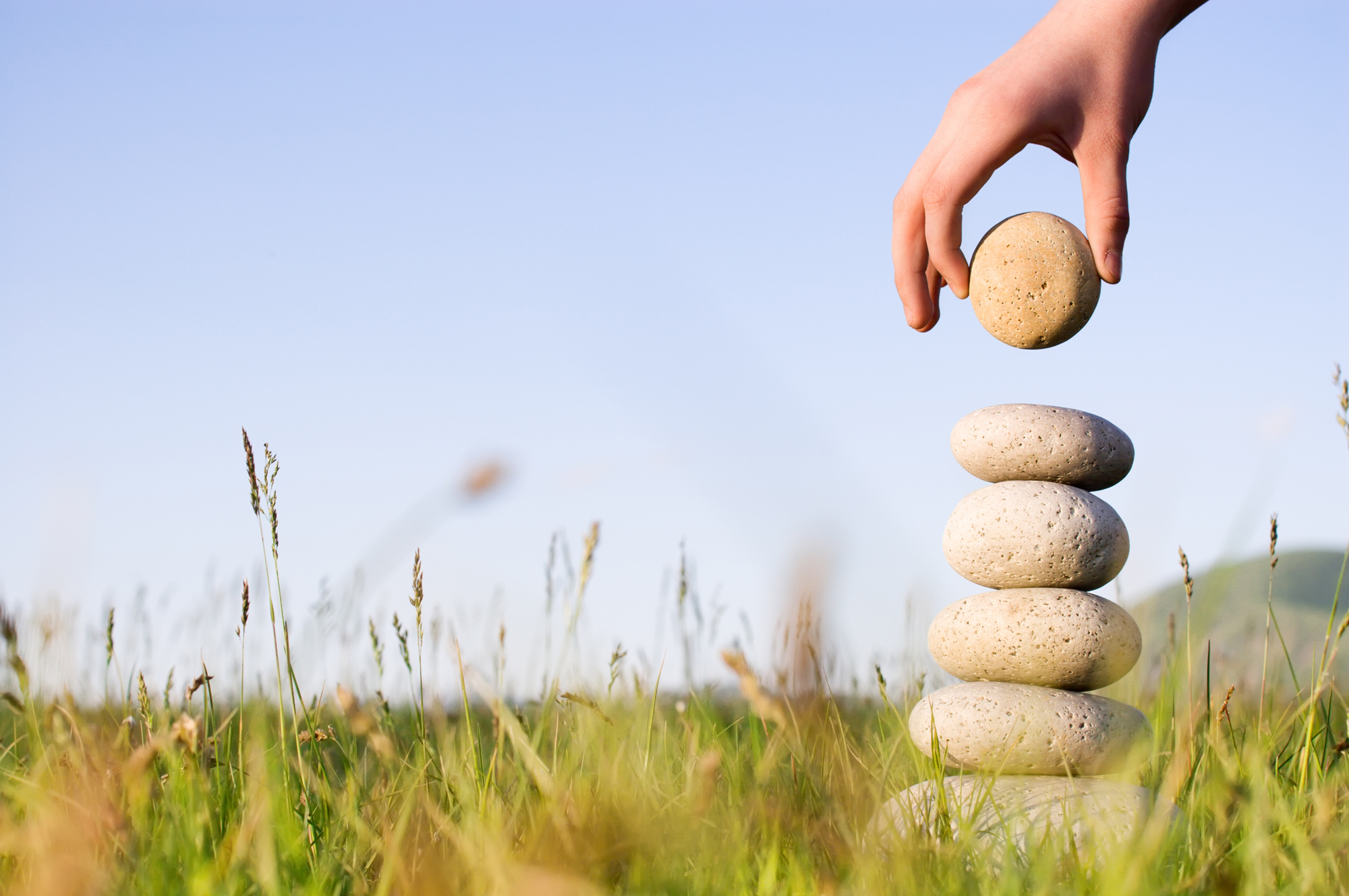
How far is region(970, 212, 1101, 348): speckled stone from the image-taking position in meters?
3.22

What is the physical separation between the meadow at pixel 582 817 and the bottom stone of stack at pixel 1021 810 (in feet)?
0.15

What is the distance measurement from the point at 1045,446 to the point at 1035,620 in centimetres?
56

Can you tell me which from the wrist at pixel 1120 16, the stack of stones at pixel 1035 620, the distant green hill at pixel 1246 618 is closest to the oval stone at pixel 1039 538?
the stack of stones at pixel 1035 620

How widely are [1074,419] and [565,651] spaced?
1.89m

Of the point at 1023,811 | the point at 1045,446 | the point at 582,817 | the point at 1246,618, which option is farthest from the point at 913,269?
the point at 1246,618

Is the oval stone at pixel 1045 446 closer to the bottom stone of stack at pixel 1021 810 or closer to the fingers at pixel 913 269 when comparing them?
the fingers at pixel 913 269

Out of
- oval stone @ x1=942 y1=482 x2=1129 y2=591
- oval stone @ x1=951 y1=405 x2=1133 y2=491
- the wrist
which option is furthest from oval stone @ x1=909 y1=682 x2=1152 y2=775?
the wrist

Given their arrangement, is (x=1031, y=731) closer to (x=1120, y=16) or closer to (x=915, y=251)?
(x=915, y=251)

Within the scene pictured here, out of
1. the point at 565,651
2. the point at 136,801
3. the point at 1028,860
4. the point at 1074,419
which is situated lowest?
the point at 1028,860

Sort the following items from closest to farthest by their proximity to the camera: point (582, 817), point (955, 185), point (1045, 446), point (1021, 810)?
point (582, 817) < point (1021, 810) < point (955, 185) < point (1045, 446)

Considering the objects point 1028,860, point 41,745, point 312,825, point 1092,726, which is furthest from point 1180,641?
point 41,745

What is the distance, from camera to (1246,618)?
6.13 meters

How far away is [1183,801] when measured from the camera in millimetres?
2965

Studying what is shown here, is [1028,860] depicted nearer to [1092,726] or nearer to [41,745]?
[1092,726]
